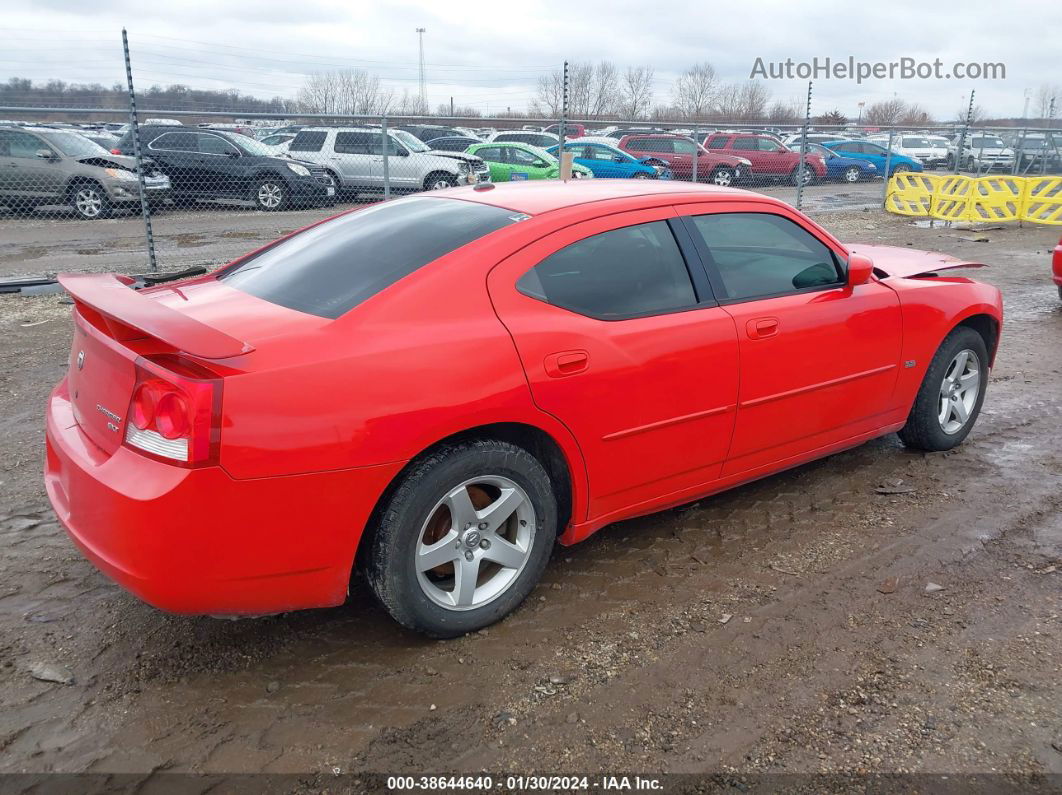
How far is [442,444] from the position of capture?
2.83m

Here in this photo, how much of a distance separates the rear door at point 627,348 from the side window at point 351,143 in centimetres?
1437

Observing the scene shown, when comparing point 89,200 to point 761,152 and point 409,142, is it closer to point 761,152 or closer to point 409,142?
point 409,142

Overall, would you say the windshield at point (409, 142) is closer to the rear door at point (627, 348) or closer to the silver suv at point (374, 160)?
the silver suv at point (374, 160)

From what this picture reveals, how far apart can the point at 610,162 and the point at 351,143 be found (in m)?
6.84

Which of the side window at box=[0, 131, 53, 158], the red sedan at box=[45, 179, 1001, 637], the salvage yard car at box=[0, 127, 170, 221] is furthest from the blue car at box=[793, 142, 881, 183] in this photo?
the red sedan at box=[45, 179, 1001, 637]

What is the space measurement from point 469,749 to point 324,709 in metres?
0.51

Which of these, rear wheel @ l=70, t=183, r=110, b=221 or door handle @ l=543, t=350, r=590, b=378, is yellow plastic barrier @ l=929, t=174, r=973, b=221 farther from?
door handle @ l=543, t=350, r=590, b=378

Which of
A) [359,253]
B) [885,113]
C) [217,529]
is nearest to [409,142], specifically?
[359,253]

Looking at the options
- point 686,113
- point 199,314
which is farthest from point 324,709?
point 686,113

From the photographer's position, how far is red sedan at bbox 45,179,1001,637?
2482 millimetres

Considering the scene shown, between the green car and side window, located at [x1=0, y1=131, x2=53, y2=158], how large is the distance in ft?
28.6

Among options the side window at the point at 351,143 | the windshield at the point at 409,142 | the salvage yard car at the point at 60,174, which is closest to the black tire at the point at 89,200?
the salvage yard car at the point at 60,174

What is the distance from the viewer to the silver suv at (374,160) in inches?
650

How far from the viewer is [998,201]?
16844 mm
